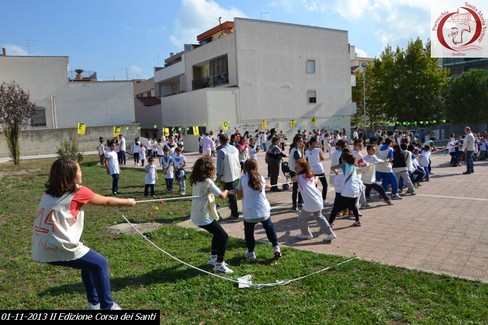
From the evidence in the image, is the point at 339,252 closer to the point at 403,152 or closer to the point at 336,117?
the point at 403,152

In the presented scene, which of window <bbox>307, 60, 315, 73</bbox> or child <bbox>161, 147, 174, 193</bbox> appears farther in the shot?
window <bbox>307, 60, 315, 73</bbox>

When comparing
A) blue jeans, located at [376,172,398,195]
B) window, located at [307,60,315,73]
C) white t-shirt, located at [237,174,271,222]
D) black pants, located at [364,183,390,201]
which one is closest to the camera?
white t-shirt, located at [237,174,271,222]

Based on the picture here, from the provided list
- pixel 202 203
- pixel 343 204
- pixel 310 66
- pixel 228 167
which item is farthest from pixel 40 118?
pixel 202 203

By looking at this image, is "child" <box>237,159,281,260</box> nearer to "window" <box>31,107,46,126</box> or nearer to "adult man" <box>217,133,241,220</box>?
"adult man" <box>217,133,241,220</box>

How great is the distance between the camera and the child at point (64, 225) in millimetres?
3998

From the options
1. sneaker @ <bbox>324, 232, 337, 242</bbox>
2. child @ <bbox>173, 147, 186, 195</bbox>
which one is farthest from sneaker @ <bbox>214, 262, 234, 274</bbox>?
child @ <bbox>173, 147, 186, 195</bbox>

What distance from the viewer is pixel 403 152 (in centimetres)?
1150

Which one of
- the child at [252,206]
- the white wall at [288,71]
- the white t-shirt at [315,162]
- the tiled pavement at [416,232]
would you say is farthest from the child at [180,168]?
the white wall at [288,71]

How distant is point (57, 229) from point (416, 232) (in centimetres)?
610

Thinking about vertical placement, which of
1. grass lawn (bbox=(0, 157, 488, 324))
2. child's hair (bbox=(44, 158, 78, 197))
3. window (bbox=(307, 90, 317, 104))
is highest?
window (bbox=(307, 90, 317, 104))

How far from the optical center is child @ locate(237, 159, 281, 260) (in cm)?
611

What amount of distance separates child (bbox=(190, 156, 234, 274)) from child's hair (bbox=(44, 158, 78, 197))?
2.01 meters

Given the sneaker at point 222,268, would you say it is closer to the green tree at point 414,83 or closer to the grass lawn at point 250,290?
the grass lawn at point 250,290

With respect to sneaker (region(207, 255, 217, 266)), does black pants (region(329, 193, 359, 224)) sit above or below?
above
